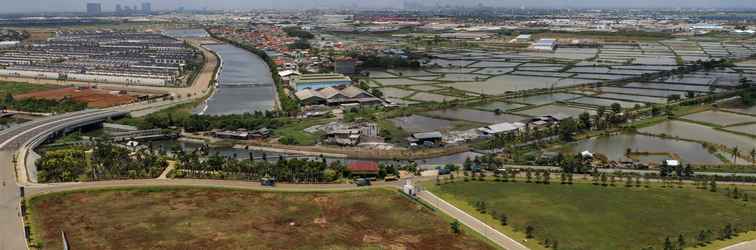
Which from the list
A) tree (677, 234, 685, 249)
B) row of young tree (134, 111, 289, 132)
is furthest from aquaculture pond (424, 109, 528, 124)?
tree (677, 234, 685, 249)

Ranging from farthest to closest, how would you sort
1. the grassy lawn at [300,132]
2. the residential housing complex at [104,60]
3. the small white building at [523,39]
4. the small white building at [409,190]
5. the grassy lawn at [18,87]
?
the small white building at [523,39] < the residential housing complex at [104,60] < the grassy lawn at [18,87] < the grassy lawn at [300,132] < the small white building at [409,190]

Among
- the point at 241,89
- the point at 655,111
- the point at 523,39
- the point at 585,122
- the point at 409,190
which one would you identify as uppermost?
the point at 523,39

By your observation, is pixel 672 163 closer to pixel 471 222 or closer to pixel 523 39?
pixel 471 222

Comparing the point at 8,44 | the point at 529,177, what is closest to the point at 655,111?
the point at 529,177

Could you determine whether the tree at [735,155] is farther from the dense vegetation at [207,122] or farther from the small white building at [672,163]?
the dense vegetation at [207,122]

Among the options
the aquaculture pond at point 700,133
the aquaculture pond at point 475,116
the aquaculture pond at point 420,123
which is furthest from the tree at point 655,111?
the aquaculture pond at point 420,123
